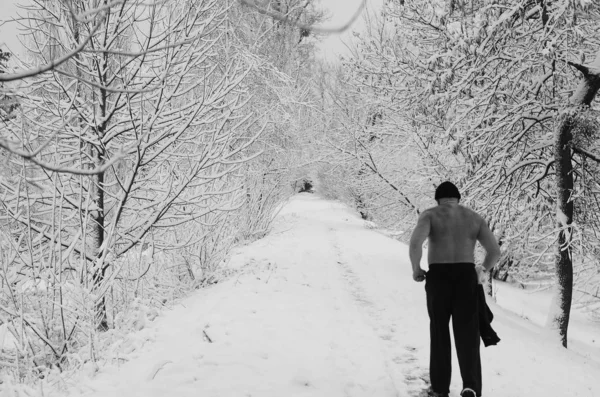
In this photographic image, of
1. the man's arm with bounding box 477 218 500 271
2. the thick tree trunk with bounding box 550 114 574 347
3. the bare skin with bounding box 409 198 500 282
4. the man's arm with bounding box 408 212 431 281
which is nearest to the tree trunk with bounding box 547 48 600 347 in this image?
the thick tree trunk with bounding box 550 114 574 347

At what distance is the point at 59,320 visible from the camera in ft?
13.9

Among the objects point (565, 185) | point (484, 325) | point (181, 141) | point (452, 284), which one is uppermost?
point (181, 141)

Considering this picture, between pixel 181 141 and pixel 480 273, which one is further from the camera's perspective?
pixel 181 141

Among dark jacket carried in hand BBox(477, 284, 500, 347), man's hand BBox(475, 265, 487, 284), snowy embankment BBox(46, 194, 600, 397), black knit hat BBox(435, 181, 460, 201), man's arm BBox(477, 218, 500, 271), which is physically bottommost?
snowy embankment BBox(46, 194, 600, 397)

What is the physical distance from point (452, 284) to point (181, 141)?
3.41m

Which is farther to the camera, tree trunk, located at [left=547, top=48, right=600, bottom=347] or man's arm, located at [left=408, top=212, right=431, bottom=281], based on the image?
tree trunk, located at [left=547, top=48, right=600, bottom=347]

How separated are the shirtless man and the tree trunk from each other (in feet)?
12.4

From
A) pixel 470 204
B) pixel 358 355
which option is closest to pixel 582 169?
pixel 470 204

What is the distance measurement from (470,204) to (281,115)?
7604 mm

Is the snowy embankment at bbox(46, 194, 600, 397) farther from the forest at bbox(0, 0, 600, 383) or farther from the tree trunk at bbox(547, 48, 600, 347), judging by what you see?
the tree trunk at bbox(547, 48, 600, 347)

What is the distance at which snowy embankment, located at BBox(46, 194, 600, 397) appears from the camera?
3592 mm

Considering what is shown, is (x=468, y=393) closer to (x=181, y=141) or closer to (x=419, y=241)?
(x=419, y=241)

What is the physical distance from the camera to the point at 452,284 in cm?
363

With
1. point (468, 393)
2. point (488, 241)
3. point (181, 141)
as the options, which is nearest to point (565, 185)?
point (488, 241)
